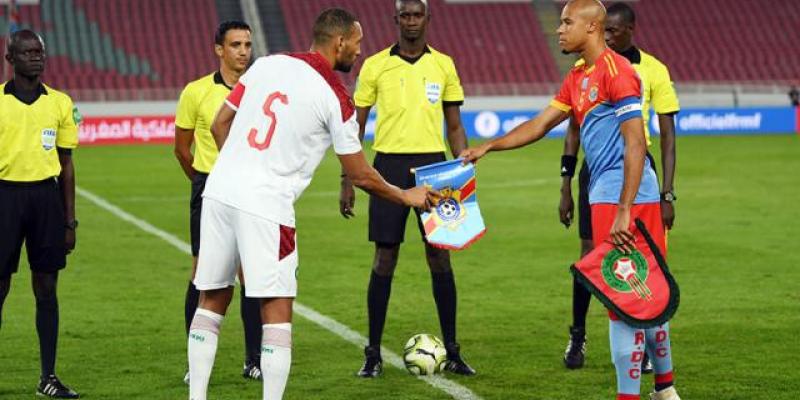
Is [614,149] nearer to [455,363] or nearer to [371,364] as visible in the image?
[455,363]

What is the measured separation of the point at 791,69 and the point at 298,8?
17.6m

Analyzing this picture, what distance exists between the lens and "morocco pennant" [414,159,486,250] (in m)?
7.50

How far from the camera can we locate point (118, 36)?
46531 mm

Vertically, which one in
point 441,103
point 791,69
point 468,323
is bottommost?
point 468,323

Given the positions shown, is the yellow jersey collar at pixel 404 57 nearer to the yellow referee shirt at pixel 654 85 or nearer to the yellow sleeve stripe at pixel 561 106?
the yellow referee shirt at pixel 654 85

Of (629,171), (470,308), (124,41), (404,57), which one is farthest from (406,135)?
(124,41)

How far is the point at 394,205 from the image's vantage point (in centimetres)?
877

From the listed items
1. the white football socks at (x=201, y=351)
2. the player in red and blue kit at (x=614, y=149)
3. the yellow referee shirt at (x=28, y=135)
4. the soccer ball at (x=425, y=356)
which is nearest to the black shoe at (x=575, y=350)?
the soccer ball at (x=425, y=356)

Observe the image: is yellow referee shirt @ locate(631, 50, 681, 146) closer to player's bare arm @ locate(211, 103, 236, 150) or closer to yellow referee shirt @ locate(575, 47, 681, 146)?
yellow referee shirt @ locate(575, 47, 681, 146)

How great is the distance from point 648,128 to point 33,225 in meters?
3.75

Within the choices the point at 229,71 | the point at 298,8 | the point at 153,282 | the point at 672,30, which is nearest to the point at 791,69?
the point at 672,30

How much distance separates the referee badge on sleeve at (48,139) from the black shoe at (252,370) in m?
1.81

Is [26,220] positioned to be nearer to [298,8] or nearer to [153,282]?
[153,282]

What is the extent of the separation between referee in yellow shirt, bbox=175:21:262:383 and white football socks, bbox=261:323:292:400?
1.78 m
